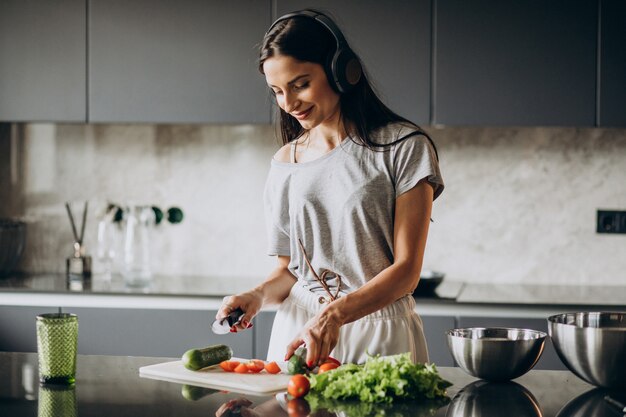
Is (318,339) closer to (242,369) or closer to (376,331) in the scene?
(242,369)

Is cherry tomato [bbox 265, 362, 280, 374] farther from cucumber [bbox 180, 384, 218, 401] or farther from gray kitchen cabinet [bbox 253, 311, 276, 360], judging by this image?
gray kitchen cabinet [bbox 253, 311, 276, 360]

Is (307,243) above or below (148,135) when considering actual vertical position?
below

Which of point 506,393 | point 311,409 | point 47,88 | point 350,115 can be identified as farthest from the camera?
point 47,88

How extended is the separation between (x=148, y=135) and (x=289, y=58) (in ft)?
6.59

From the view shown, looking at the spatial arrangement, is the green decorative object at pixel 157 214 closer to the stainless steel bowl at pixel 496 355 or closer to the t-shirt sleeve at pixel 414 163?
the t-shirt sleeve at pixel 414 163

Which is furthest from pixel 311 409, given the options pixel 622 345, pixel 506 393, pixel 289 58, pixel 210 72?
pixel 210 72

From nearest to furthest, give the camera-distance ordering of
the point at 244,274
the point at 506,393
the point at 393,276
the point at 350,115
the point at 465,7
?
1. the point at 506,393
2. the point at 393,276
3. the point at 350,115
4. the point at 465,7
5. the point at 244,274

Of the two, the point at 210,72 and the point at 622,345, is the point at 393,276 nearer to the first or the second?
the point at 622,345

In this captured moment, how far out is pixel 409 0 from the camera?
328 cm

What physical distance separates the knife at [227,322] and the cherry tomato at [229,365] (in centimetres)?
8

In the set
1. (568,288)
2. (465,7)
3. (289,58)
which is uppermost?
(465,7)

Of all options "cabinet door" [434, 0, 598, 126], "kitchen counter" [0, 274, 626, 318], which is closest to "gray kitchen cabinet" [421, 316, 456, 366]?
"kitchen counter" [0, 274, 626, 318]

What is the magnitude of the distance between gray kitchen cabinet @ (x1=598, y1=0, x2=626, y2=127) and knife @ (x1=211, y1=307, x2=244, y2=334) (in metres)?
1.91

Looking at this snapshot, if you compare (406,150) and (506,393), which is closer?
(506,393)
